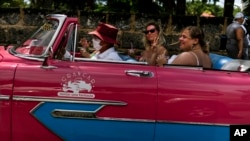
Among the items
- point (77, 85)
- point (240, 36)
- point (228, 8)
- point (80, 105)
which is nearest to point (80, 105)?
point (80, 105)

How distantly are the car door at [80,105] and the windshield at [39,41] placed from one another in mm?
277

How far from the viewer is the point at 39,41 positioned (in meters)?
3.75

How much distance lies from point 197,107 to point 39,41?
1.38 m

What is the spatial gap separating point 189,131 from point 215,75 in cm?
52

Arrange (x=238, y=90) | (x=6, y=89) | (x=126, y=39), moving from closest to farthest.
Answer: (x=6, y=89) < (x=238, y=90) < (x=126, y=39)

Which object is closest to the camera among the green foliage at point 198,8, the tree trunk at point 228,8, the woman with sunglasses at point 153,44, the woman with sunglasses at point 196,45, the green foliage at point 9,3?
the woman with sunglasses at point 196,45

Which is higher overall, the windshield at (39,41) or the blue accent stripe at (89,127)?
the windshield at (39,41)

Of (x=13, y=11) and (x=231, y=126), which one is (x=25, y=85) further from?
(x=13, y=11)

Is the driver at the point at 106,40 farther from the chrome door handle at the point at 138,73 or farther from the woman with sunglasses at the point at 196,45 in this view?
the chrome door handle at the point at 138,73

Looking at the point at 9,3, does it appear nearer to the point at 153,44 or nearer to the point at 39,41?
the point at 153,44

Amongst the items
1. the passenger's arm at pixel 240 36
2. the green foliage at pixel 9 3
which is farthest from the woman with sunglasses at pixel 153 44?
the green foliage at pixel 9 3

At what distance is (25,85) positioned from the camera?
3.28 meters

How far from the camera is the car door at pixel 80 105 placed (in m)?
3.27

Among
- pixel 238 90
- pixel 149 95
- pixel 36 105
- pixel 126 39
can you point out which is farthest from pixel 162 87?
pixel 126 39
